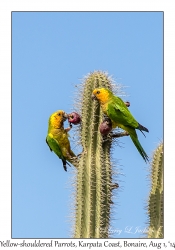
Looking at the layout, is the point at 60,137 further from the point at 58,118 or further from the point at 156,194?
the point at 156,194

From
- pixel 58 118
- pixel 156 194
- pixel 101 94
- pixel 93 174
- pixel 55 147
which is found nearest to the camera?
pixel 93 174

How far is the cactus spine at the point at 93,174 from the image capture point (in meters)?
6.62

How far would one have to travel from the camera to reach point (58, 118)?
8.21 meters

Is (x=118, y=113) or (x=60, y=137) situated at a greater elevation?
(x=118, y=113)

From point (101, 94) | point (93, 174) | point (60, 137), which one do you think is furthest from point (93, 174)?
point (60, 137)

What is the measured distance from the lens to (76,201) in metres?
Result: 6.84

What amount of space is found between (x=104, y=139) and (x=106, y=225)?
1.05m

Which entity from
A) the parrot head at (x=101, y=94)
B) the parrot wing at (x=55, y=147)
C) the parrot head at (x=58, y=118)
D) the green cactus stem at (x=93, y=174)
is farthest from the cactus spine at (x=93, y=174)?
the parrot wing at (x=55, y=147)

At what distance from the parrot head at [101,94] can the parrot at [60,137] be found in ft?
3.92

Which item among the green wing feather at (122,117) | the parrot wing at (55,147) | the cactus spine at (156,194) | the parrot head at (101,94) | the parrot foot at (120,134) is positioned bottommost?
the cactus spine at (156,194)

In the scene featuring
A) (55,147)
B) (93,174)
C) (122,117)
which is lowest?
(93,174)

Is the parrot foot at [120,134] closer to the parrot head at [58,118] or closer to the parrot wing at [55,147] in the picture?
the parrot head at [58,118]
